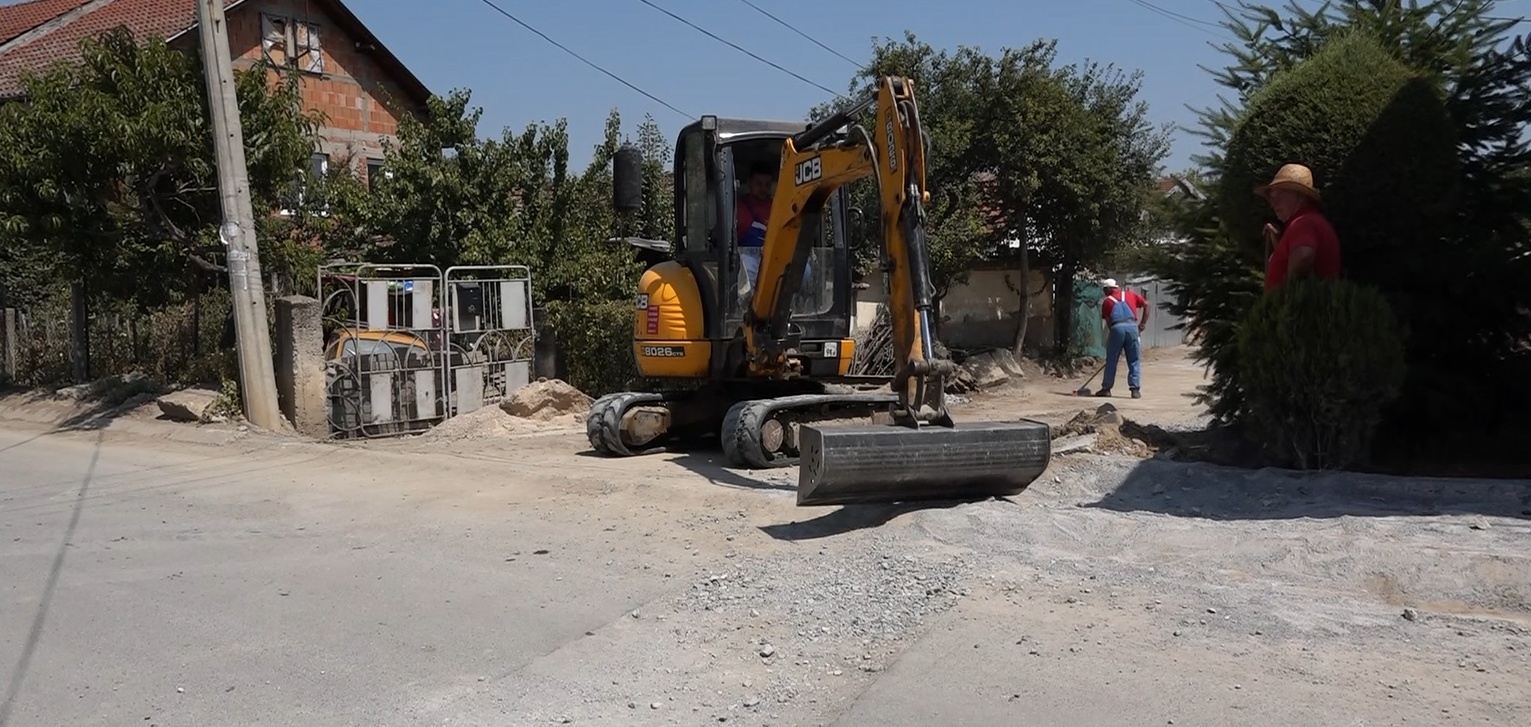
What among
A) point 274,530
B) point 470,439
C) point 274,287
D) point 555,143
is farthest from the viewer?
point 555,143

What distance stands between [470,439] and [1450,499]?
962 centimetres

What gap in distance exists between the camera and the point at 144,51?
15.3 metres

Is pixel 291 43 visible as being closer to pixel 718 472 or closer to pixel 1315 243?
pixel 718 472

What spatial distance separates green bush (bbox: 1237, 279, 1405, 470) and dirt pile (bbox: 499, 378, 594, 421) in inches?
345

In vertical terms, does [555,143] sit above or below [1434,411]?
above

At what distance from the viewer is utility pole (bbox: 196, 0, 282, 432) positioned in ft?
44.9

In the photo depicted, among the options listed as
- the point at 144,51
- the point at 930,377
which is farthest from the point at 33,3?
the point at 930,377

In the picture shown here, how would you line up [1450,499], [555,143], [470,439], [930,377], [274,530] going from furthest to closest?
[555,143]
[470,439]
[274,530]
[930,377]
[1450,499]

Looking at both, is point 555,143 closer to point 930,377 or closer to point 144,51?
point 144,51

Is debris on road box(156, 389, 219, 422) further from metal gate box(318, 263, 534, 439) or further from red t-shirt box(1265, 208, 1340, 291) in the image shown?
red t-shirt box(1265, 208, 1340, 291)

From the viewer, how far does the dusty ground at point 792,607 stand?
16.2 ft

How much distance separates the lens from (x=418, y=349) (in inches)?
571

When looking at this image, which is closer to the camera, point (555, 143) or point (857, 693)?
point (857, 693)

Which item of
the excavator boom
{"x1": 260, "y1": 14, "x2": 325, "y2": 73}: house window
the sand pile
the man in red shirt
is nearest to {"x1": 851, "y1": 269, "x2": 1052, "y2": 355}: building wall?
the sand pile
